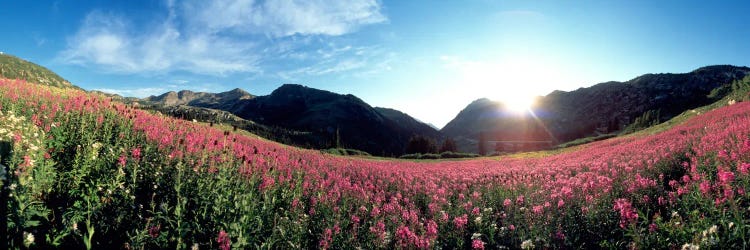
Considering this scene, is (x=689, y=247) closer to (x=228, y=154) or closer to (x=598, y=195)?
(x=598, y=195)

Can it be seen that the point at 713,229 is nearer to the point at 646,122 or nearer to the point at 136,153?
the point at 136,153

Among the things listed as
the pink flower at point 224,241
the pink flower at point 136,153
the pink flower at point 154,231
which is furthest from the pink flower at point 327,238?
the pink flower at point 136,153

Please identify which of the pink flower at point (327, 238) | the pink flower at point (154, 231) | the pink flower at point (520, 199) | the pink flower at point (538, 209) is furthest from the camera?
the pink flower at point (520, 199)

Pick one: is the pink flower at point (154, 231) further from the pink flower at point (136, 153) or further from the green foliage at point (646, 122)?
the green foliage at point (646, 122)

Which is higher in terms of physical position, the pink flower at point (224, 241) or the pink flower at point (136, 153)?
the pink flower at point (136, 153)

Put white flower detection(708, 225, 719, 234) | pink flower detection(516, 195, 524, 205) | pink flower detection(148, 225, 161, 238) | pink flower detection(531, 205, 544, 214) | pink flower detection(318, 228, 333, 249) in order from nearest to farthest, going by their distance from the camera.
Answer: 1. white flower detection(708, 225, 719, 234)
2. pink flower detection(148, 225, 161, 238)
3. pink flower detection(318, 228, 333, 249)
4. pink flower detection(531, 205, 544, 214)
5. pink flower detection(516, 195, 524, 205)

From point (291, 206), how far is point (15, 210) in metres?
4.23

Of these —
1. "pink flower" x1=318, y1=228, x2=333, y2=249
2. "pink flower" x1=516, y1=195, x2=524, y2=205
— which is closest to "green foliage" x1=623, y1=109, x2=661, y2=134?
"pink flower" x1=516, y1=195, x2=524, y2=205

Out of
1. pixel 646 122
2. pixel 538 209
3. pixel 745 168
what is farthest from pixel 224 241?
pixel 646 122

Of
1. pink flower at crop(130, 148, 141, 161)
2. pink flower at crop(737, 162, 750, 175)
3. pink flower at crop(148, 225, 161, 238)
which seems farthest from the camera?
pink flower at crop(130, 148, 141, 161)

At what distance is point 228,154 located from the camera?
8617 millimetres

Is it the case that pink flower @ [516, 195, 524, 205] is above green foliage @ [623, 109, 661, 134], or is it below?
below

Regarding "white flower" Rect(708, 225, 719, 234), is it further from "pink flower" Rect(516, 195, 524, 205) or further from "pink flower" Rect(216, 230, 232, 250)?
"pink flower" Rect(216, 230, 232, 250)

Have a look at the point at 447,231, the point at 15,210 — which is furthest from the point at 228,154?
the point at 447,231
